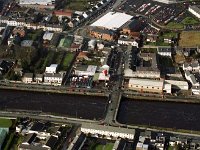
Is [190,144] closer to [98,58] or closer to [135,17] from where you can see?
[98,58]

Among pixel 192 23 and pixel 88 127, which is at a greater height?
pixel 192 23

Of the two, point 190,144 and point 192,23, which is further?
point 192,23

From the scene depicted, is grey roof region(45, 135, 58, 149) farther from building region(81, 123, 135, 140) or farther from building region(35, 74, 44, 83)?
building region(35, 74, 44, 83)

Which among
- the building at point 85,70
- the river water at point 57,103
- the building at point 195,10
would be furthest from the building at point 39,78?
the building at point 195,10

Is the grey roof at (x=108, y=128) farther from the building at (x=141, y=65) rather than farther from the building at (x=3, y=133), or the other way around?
the building at (x=141, y=65)

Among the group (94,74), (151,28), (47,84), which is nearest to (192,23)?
(151,28)

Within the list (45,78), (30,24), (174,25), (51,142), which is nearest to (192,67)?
(174,25)
